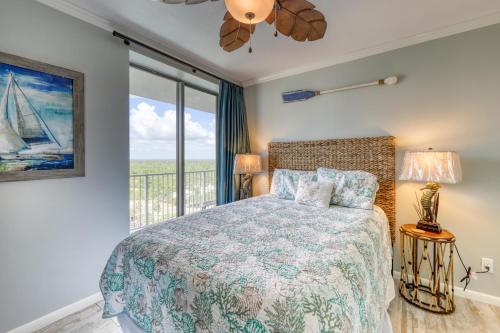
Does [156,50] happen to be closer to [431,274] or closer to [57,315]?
[57,315]

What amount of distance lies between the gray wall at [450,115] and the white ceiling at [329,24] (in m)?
0.14

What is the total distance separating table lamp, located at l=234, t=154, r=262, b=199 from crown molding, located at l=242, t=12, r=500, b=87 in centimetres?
127

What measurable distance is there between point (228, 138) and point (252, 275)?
8.18ft

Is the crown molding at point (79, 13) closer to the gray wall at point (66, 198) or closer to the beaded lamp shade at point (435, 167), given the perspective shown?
the gray wall at point (66, 198)

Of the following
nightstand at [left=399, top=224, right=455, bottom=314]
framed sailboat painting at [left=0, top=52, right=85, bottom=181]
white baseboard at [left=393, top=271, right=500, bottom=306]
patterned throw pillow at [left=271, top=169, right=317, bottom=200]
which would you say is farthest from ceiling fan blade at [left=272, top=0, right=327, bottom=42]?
white baseboard at [left=393, top=271, right=500, bottom=306]

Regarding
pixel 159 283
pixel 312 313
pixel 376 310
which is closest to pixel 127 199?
pixel 159 283

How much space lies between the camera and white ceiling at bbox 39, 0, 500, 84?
5.97 ft

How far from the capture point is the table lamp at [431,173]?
183 centimetres

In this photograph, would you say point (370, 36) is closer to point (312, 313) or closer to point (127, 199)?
point (312, 313)

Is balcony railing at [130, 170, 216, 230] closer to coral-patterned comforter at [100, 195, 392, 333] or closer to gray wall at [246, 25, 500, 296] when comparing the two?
coral-patterned comforter at [100, 195, 392, 333]

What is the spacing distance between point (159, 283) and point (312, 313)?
2.53 feet

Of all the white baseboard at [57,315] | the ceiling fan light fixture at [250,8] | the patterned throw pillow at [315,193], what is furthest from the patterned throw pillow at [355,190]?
the white baseboard at [57,315]

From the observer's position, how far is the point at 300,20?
1.39 metres

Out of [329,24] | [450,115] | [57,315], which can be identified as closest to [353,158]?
[450,115]
